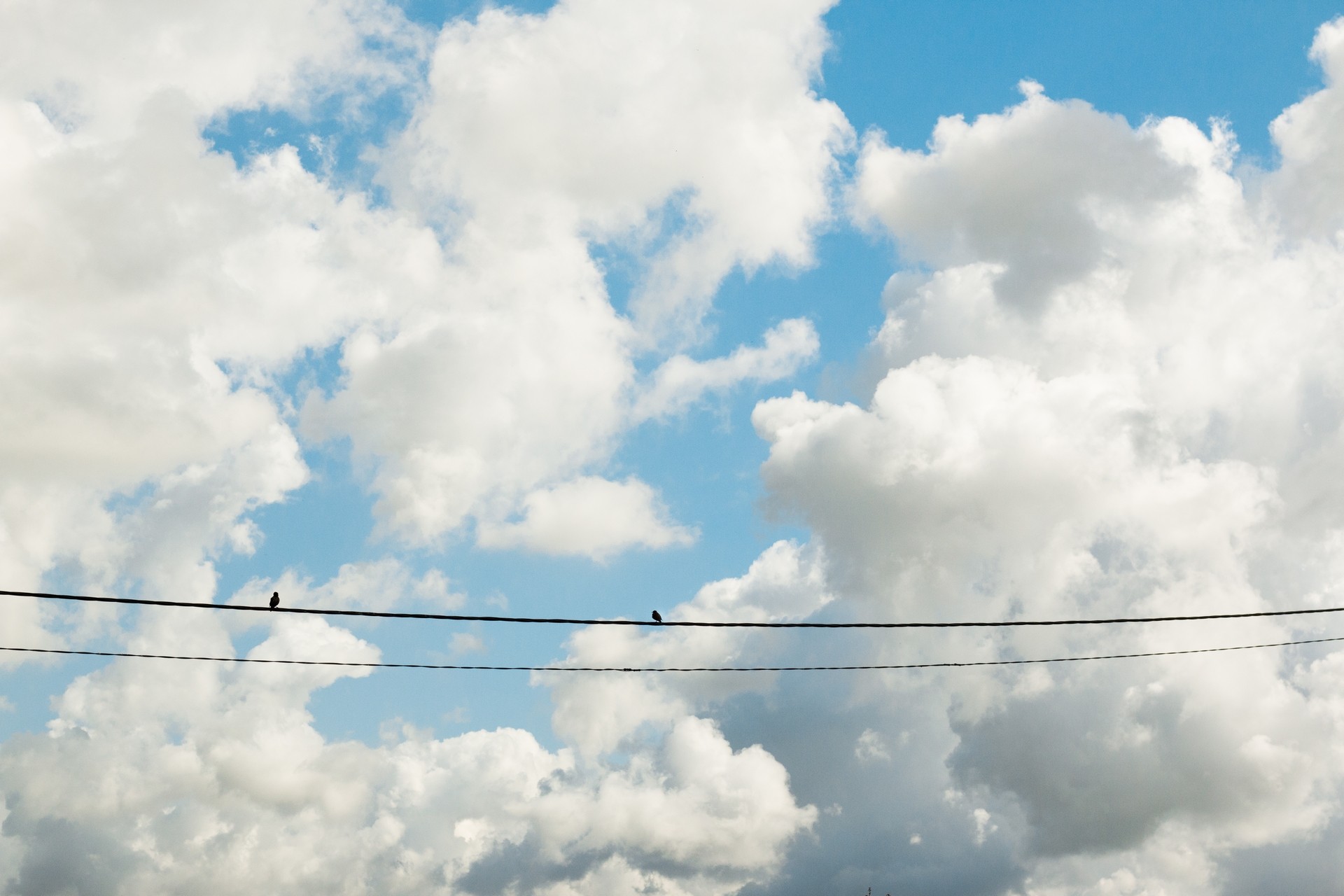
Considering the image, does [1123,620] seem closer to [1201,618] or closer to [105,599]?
[1201,618]

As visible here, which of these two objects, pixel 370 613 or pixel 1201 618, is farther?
pixel 1201 618

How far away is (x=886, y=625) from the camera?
33.8 meters

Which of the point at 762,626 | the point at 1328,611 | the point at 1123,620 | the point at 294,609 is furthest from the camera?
the point at 1328,611

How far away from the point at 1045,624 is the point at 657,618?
13.8 metres

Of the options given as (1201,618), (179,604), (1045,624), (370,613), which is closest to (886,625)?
(1045,624)

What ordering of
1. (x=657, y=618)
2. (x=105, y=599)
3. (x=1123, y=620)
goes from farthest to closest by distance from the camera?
1. (x=657, y=618)
2. (x=1123, y=620)
3. (x=105, y=599)

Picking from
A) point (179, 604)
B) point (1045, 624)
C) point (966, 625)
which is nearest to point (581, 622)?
point (179, 604)

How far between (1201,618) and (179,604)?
2815 cm

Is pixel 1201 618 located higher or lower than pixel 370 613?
higher

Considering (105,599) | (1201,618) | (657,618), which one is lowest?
(105,599)

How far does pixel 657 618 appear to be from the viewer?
40656mm

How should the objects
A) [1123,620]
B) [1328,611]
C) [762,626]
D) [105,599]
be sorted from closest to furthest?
[105,599] < [762,626] < [1123,620] < [1328,611]

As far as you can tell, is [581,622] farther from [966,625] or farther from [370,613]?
[966,625]

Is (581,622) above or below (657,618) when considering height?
below
